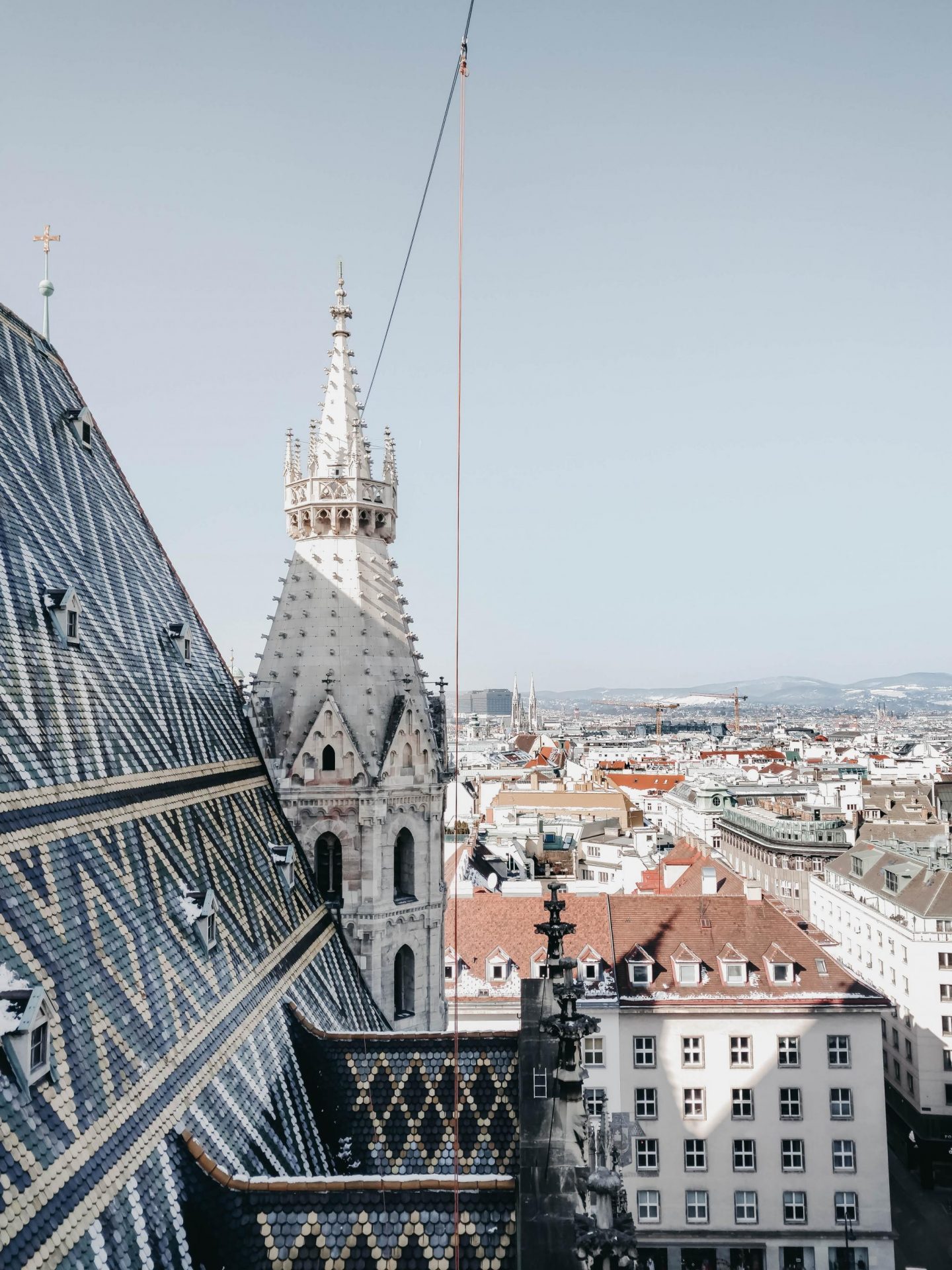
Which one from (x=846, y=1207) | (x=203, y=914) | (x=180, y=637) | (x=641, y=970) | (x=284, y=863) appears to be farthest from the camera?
(x=641, y=970)

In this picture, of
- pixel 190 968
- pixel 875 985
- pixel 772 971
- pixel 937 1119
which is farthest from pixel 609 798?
pixel 190 968

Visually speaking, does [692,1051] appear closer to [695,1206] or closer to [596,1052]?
[596,1052]

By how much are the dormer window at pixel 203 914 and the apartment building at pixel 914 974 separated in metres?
41.5

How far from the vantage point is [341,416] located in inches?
1085

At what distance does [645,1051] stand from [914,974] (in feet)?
69.2

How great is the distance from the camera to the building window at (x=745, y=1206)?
4041cm

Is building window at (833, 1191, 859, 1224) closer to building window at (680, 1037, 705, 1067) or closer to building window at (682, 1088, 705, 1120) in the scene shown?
building window at (682, 1088, 705, 1120)

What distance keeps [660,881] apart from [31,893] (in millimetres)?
59862

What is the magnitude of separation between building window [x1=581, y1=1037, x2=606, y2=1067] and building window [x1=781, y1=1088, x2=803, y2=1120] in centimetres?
720

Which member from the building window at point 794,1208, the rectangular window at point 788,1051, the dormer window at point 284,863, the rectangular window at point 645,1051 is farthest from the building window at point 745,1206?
the dormer window at point 284,863

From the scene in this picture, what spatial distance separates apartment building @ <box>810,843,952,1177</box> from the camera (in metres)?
52.6

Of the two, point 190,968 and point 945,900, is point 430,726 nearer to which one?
point 190,968

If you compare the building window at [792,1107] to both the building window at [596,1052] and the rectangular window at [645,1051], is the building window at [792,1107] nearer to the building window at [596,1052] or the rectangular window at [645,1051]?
the rectangular window at [645,1051]

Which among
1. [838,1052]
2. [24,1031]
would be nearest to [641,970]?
[838,1052]
